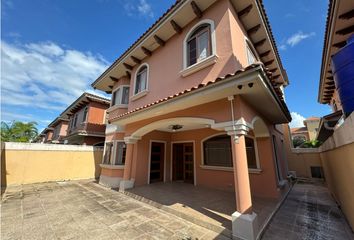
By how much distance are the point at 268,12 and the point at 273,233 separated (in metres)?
7.71

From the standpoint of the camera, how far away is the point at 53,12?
6.73 meters

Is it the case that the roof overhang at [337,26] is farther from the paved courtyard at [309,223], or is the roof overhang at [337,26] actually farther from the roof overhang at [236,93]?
the paved courtyard at [309,223]

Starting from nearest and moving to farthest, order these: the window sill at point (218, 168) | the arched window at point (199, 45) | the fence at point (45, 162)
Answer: the arched window at point (199, 45), the window sill at point (218, 168), the fence at point (45, 162)

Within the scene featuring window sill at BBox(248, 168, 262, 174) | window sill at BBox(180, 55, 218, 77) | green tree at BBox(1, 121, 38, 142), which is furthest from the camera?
green tree at BBox(1, 121, 38, 142)

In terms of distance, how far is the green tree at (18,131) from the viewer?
27558 millimetres

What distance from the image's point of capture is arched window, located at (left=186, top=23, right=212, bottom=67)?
5.23m

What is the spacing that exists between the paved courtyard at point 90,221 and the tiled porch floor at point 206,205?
261 mm

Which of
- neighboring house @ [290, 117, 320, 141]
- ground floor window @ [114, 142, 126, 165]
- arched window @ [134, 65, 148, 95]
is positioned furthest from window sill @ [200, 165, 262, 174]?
neighboring house @ [290, 117, 320, 141]

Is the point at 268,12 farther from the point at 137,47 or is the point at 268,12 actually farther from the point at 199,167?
the point at 199,167

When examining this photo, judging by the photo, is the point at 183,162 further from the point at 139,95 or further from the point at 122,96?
the point at 122,96

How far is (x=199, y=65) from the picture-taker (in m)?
5.05

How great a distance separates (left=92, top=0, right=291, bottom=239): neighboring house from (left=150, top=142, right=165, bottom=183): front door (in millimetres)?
63

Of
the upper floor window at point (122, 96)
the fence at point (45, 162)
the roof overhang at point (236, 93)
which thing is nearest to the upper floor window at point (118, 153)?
the upper floor window at point (122, 96)

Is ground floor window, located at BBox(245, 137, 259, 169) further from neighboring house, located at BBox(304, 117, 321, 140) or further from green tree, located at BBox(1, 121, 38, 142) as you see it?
green tree, located at BBox(1, 121, 38, 142)
